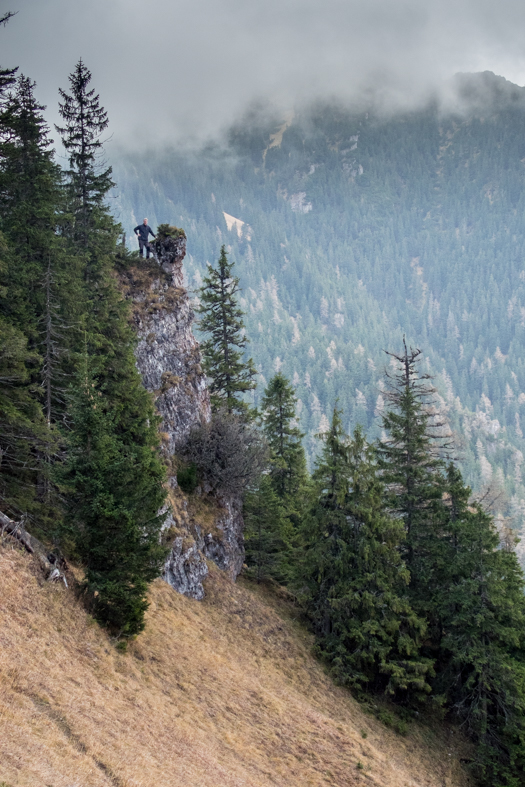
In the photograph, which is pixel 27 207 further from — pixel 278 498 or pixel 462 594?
pixel 462 594

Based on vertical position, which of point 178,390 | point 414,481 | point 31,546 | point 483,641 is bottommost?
point 483,641

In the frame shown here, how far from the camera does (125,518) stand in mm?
12852

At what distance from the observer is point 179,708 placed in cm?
1306

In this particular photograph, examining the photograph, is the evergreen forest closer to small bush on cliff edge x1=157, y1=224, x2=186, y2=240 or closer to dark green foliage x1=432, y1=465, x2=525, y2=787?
dark green foliage x1=432, y1=465, x2=525, y2=787

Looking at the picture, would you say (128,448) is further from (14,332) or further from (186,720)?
(186,720)

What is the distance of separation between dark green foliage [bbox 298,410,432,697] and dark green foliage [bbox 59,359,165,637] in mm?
10623

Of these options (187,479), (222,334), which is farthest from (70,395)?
(222,334)

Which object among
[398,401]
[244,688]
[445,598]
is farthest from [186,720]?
[398,401]

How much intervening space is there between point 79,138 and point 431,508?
25262 mm

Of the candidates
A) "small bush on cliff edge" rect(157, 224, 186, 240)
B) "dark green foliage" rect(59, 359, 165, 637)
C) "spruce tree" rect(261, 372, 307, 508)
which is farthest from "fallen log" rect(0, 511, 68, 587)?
"small bush on cliff edge" rect(157, 224, 186, 240)

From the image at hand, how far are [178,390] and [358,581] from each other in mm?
13076

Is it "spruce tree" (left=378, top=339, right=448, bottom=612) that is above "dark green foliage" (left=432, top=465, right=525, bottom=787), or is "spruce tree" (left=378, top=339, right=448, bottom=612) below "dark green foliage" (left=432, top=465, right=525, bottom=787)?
above

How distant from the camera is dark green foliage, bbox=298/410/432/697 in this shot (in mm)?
20766

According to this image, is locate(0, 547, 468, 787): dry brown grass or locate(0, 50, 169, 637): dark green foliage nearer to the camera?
locate(0, 547, 468, 787): dry brown grass
